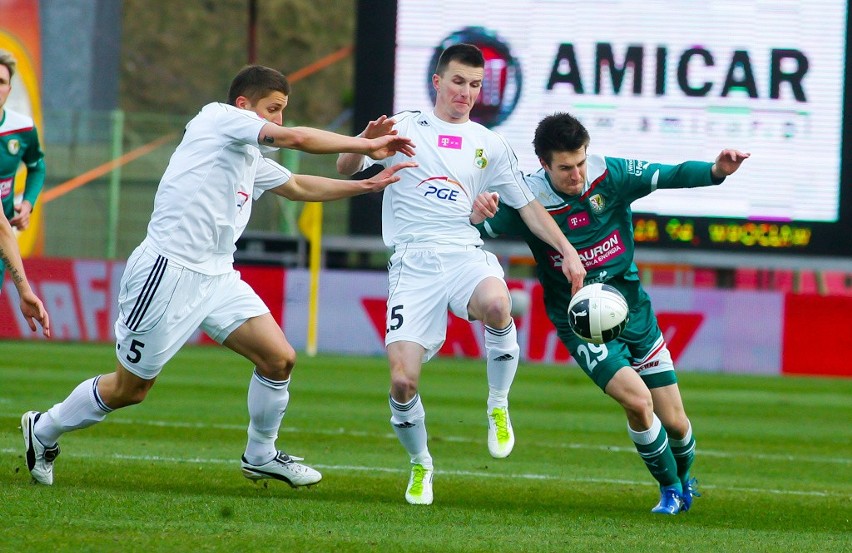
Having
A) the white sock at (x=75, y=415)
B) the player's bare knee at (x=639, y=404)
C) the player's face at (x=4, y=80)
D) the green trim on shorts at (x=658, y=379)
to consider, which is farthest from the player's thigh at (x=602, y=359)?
the player's face at (x=4, y=80)

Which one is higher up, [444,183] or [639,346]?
[444,183]

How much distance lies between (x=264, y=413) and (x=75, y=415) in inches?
37.0

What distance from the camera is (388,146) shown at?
21.0 feet

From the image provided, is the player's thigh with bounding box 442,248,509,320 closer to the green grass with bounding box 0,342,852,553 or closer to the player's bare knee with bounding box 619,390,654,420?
the player's bare knee with bounding box 619,390,654,420

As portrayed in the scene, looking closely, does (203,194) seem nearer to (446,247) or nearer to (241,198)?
(241,198)

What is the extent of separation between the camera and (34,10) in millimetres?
22500

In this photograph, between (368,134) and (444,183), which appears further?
(444,183)

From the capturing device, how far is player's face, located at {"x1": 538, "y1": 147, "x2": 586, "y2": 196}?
7052 millimetres

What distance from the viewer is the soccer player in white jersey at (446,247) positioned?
7004mm

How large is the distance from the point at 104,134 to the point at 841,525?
55.1ft

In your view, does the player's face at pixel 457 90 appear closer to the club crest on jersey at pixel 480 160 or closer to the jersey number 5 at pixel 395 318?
the club crest on jersey at pixel 480 160

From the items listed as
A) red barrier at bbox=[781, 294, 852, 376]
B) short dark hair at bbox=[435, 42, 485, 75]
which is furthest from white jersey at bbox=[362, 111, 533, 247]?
red barrier at bbox=[781, 294, 852, 376]

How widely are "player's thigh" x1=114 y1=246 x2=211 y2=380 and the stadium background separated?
9835 mm

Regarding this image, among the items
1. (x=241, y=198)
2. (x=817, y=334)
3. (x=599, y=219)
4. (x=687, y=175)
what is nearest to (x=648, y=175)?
(x=687, y=175)
